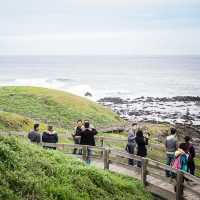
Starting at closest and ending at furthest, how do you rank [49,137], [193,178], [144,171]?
[193,178], [144,171], [49,137]

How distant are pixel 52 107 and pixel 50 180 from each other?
3055cm

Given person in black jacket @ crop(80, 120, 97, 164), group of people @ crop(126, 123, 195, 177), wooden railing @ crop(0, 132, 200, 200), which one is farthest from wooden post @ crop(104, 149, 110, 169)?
group of people @ crop(126, 123, 195, 177)

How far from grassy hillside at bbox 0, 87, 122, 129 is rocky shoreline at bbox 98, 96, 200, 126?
16.8m

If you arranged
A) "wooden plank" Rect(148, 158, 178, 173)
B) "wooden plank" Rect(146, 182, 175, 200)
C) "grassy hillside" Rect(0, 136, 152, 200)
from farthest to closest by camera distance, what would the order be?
"wooden plank" Rect(146, 182, 175, 200) < "wooden plank" Rect(148, 158, 178, 173) < "grassy hillside" Rect(0, 136, 152, 200)

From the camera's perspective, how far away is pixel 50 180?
1247 cm

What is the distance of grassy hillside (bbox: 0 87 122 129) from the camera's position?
39.6 metres

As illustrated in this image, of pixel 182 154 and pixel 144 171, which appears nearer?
pixel 182 154

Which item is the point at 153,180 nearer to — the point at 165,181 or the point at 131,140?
the point at 165,181

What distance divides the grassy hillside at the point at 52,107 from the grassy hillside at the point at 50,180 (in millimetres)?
22821

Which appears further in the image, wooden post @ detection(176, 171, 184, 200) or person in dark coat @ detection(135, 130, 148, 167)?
person in dark coat @ detection(135, 130, 148, 167)

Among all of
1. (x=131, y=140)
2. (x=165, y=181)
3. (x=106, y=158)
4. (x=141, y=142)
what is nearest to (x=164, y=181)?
(x=165, y=181)

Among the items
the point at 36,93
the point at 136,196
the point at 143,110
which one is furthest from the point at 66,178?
the point at 143,110

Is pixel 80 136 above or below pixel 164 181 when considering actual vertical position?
above

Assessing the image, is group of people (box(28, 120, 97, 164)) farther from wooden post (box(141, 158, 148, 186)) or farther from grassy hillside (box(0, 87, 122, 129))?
grassy hillside (box(0, 87, 122, 129))
